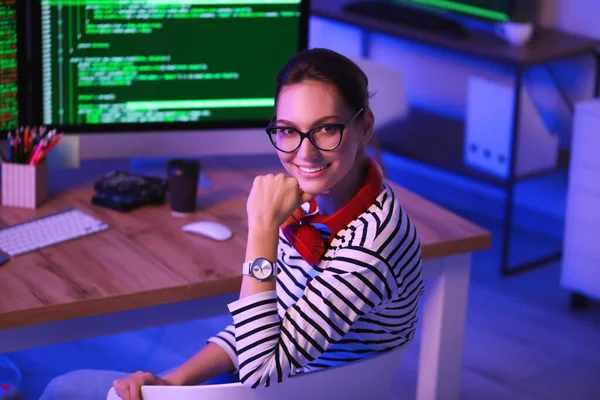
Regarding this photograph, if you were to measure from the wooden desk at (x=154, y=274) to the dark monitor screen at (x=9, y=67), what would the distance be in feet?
0.61

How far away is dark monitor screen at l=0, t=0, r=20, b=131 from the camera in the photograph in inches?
86.0

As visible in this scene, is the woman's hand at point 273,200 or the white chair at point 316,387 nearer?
the white chair at point 316,387

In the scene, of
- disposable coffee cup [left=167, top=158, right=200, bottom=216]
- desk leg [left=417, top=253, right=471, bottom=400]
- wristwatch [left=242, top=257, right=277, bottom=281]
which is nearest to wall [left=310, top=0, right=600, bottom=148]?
desk leg [left=417, top=253, right=471, bottom=400]

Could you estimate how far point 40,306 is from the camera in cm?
169

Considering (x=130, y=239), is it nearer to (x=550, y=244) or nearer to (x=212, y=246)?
(x=212, y=246)

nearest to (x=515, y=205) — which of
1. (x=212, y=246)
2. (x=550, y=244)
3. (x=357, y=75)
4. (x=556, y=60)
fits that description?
(x=550, y=244)

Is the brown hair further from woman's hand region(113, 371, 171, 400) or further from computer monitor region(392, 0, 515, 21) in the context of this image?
computer monitor region(392, 0, 515, 21)

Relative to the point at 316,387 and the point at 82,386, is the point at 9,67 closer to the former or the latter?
the point at 82,386

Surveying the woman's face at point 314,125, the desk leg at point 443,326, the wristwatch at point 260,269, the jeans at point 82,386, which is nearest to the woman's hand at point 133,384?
the jeans at point 82,386

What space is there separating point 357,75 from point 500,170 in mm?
2204

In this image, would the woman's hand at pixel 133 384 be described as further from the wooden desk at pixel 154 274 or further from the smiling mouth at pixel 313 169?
the smiling mouth at pixel 313 169

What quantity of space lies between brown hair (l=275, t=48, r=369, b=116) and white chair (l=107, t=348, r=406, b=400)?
1.33ft

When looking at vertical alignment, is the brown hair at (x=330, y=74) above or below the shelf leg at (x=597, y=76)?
above

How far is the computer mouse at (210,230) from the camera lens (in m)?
2.02
